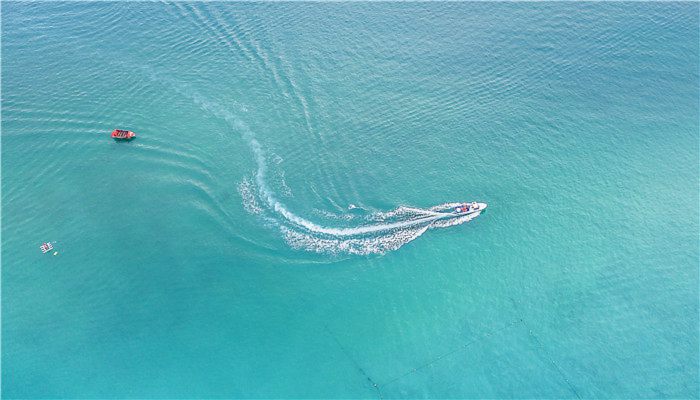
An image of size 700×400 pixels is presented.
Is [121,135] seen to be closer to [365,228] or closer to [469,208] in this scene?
[365,228]

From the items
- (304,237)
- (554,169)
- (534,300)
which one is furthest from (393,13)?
(534,300)

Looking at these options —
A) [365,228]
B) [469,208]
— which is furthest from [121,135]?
[469,208]

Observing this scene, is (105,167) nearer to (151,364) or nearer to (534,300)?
(151,364)

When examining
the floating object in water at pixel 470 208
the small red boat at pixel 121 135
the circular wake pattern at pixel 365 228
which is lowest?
the floating object in water at pixel 470 208

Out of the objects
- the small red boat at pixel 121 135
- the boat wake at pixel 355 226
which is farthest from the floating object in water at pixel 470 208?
the small red boat at pixel 121 135

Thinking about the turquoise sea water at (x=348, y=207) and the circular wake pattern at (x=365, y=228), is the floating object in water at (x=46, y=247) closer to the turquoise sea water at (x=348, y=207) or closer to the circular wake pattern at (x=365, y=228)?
the turquoise sea water at (x=348, y=207)

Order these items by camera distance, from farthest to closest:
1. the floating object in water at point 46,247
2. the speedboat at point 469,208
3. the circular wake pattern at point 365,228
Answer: the speedboat at point 469,208 < the floating object in water at point 46,247 < the circular wake pattern at point 365,228
